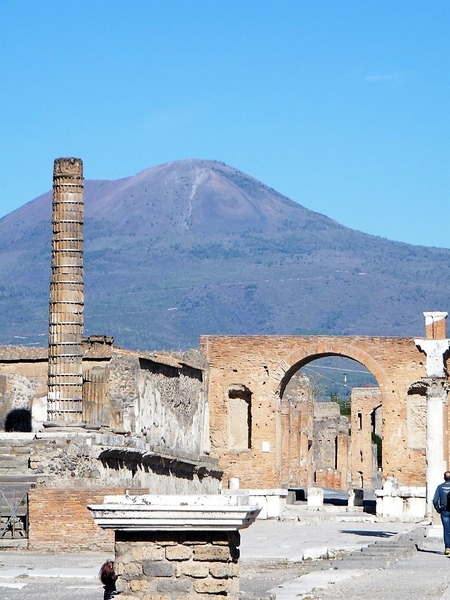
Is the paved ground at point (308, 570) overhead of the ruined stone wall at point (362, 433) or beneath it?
beneath

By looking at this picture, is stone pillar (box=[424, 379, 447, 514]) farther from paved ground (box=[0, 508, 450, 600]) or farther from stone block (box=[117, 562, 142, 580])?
stone block (box=[117, 562, 142, 580])

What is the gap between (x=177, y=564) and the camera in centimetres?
872

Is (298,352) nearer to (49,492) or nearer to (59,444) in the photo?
(59,444)

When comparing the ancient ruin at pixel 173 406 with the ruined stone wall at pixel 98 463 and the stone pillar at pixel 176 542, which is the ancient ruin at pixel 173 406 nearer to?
the ruined stone wall at pixel 98 463

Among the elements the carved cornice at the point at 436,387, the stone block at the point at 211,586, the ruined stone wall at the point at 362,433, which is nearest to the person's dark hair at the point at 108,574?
the stone block at the point at 211,586

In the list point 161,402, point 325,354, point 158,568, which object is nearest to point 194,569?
point 158,568

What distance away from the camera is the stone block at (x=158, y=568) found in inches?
344

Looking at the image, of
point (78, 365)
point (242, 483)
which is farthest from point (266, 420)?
point (78, 365)

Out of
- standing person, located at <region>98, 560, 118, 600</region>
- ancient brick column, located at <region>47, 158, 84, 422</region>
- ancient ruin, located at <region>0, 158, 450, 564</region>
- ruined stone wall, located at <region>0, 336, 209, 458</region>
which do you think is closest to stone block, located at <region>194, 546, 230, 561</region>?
standing person, located at <region>98, 560, 118, 600</region>

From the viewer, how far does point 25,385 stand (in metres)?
34.5

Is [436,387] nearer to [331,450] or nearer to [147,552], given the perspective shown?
[147,552]

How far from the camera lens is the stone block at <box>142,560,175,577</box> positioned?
8727mm

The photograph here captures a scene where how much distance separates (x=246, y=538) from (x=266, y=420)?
43.3ft

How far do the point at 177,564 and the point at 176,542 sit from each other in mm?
129
